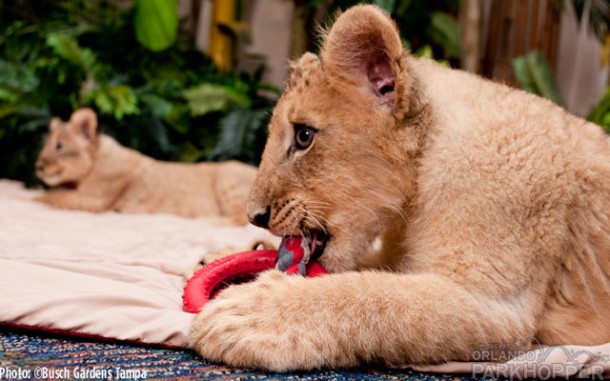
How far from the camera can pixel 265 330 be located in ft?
6.81

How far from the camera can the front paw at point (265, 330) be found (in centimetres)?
202

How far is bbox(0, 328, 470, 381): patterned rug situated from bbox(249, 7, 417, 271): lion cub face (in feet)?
2.28

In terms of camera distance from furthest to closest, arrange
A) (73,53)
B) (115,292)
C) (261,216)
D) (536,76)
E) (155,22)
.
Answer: (155,22)
(73,53)
(536,76)
(261,216)
(115,292)

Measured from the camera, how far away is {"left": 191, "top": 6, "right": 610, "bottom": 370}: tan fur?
6.98 ft

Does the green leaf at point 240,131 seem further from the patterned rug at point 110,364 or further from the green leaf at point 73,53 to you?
the patterned rug at point 110,364

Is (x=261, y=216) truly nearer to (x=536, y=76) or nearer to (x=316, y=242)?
(x=316, y=242)

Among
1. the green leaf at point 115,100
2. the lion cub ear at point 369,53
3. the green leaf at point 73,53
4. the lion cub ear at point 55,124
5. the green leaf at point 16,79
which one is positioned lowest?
the lion cub ear at point 55,124

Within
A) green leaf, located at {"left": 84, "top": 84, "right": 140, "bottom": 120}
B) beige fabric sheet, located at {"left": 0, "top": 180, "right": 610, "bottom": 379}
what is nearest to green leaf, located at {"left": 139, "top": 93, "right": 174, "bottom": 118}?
green leaf, located at {"left": 84, "top": 84, "right": 140, "bottom": 120}

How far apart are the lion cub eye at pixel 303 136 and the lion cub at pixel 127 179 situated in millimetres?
4823

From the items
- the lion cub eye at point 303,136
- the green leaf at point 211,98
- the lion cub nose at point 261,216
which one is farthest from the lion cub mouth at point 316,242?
the green leaf at point 211,98

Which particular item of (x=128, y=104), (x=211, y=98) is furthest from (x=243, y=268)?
(x=211, y=98)

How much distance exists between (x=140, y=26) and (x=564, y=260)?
850cm

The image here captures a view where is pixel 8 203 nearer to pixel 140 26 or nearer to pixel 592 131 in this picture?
pixel 140 26

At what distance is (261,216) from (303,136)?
384mm
